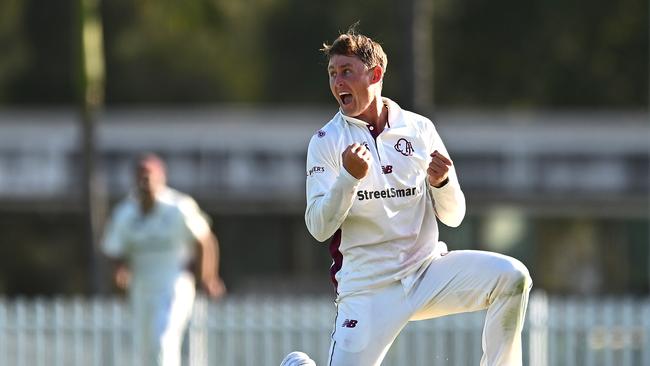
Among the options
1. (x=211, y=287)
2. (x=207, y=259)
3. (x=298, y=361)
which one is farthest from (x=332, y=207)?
(x=207, y=259)

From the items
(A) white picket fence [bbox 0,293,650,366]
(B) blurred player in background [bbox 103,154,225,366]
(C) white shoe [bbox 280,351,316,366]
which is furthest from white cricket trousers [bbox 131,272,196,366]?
(C) white shoe [bbox 280,351,316,366]

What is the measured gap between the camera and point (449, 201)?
7.33m

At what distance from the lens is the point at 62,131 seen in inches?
1186

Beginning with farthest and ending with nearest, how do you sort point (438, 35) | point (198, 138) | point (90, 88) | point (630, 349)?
point (438, 35) < point (198, 138) < point (90, 88) < point (630, 349)

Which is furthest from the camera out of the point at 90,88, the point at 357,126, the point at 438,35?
the point at 438,35

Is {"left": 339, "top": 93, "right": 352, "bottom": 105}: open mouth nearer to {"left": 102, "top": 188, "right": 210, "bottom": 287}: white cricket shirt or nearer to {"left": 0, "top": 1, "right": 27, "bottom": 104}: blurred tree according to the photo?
{"left": 102, "top": 188, "right": 210, "bottom": 287}: white cricket shirt

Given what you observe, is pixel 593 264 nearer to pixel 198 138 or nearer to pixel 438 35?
pixel 198 138

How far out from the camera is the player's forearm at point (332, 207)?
6.94 metres

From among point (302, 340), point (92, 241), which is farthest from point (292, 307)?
point (92, 241)

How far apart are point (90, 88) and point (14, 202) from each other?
7896mm

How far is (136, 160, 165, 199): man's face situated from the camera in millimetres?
12797

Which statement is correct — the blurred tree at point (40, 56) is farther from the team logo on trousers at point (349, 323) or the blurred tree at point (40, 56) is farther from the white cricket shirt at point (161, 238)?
the team logo on trousers at point (349, 323)

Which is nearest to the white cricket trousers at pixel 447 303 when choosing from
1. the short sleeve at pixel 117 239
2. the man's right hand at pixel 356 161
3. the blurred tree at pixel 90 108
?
the man's right hand at pixel 356 161

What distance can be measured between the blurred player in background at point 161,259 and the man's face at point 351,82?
5.82 meters
